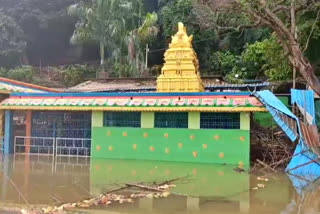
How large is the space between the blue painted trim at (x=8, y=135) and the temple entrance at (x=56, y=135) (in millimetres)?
271

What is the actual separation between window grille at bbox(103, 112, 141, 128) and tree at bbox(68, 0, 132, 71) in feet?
45.3

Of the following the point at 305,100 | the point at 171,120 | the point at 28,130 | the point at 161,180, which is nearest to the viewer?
the point at 161,180

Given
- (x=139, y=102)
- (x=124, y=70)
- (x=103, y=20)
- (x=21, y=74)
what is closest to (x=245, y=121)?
(x=139, y=102)

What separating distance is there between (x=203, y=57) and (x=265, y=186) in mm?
23161

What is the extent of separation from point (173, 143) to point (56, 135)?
5.67 metres

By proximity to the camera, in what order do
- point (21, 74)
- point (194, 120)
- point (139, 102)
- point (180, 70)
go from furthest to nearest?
point (21, 74) → point (180, 70) → point (139, 102) → point (194, 120)

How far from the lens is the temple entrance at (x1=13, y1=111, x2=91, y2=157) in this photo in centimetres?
1642

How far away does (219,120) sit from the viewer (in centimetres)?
1440

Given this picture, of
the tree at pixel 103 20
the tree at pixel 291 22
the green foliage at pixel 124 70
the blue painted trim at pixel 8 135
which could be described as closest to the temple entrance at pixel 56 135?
the blue painted trim at pixel 8 135

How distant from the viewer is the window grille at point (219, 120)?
14203 mm

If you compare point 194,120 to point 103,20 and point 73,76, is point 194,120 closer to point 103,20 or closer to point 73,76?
point 103,20

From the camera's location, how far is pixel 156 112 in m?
15.1

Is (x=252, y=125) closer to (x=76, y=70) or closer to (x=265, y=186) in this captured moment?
(x=265, y=186)

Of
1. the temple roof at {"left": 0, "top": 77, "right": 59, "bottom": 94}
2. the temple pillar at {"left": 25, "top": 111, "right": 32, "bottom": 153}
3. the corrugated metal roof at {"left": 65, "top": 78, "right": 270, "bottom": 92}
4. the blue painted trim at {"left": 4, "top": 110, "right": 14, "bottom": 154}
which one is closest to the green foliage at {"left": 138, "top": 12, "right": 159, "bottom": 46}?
the corrugated metal roof at {"left": 65, "top": 78, "right": 270, "bottom": 92}
